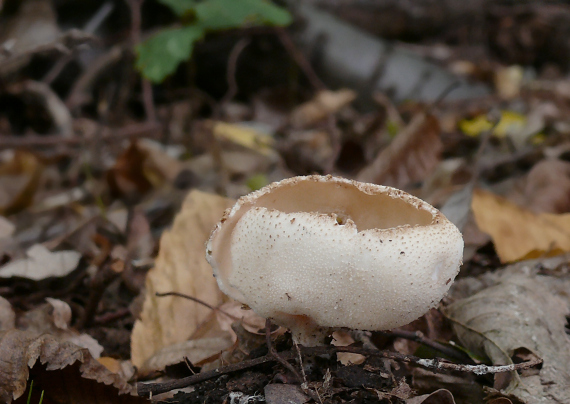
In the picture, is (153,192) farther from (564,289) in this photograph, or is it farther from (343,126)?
(564,289)

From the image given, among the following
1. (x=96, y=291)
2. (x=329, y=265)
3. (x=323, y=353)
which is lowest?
(x=96, y=291)

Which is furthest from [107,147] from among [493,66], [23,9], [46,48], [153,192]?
→ [493,66]

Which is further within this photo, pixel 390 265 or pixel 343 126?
pixel 343 126

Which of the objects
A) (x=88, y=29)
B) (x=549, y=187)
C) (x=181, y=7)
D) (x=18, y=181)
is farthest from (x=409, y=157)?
(x=88, y=29)

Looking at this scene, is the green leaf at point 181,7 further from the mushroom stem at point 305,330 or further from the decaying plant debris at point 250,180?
the mushroom stem at point 305,330

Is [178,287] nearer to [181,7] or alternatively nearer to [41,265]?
[41,265]
